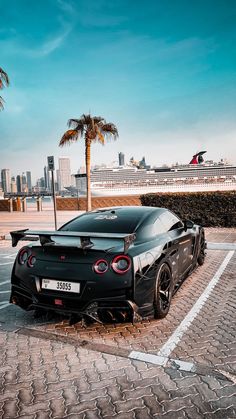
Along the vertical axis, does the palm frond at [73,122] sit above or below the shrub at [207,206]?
above

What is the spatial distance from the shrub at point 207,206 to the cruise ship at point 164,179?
37.8 m

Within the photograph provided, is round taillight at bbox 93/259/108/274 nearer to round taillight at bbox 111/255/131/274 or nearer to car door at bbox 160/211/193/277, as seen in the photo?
round taillight at bbox 111/255/131/274

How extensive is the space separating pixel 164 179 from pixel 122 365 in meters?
59.5

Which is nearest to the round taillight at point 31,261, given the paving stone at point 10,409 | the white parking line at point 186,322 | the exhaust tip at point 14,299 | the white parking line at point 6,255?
the exhaust tip at point 14,299

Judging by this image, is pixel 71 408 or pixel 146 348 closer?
pixel 71 408

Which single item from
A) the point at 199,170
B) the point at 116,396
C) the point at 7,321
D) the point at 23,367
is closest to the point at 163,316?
the point at 116,396

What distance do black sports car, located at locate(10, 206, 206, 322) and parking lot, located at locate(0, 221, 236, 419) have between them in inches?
12.9

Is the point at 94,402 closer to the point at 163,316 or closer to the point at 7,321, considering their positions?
the point at 163,316

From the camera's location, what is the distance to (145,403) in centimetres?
230

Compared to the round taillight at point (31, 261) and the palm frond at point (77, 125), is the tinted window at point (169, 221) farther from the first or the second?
the palm frond at point (77, 125)

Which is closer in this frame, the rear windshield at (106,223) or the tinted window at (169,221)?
the rear windshield at (106,223)

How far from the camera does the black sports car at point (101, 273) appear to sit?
3186mm

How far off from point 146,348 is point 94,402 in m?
0.95

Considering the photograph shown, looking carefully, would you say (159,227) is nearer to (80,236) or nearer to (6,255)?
(80,236)
